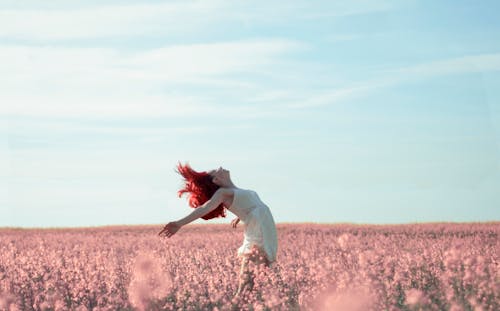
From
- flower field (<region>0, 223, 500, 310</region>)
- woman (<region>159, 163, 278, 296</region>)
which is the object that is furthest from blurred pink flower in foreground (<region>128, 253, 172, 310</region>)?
Answer: woman (<region>159, 163, 278, 296</region>)

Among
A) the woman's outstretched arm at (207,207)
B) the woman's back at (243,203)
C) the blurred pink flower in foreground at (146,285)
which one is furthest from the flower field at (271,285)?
the woman's back at (243,203)

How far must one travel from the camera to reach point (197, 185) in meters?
7.31

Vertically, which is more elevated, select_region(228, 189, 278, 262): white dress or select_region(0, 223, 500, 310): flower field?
select_region(228, 189, 278, 262): white dress


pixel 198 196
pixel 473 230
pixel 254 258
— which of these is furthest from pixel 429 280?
pixel 473 230

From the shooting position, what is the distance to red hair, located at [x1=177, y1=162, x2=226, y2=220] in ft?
24.0

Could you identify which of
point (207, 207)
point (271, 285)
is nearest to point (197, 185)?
Result: point (207, 207)

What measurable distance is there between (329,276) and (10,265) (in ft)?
16.2

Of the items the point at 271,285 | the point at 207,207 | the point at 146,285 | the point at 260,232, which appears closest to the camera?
the point at 146,285

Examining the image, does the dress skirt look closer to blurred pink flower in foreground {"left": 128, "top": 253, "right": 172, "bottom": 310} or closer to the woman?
the woman

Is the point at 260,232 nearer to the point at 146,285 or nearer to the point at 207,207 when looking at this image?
the point at 207,207

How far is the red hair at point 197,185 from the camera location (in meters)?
7.31

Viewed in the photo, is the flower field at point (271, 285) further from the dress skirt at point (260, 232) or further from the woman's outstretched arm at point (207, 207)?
the woman's outstretched arm at point (207, 207)

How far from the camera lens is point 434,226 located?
2447cm

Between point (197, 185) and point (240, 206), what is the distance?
0.49 meters
